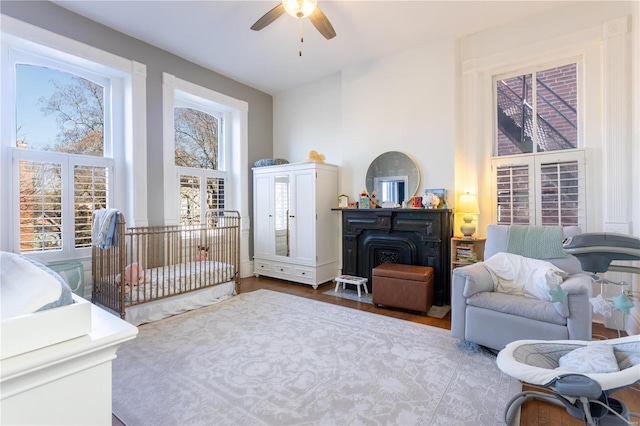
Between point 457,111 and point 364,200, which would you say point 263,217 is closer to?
point 364,200

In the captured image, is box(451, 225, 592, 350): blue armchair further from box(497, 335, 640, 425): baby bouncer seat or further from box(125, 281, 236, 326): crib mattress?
box(125, 281, 236, 326): crib mattress

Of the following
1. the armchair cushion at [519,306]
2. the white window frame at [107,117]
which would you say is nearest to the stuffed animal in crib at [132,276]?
the white window frame at [107,117]

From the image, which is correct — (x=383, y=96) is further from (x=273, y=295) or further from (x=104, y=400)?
(x=104, y=400)

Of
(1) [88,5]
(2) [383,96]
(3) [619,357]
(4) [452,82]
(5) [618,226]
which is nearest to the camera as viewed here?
(3) [619,357]

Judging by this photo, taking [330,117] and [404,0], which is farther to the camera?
[330,117]

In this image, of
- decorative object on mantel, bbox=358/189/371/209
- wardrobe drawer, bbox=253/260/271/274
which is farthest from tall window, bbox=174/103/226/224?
decorative object on mantel, bbox=358/189/371/209

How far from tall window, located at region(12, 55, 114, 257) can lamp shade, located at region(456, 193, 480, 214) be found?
411 cm

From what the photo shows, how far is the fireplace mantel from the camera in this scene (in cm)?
352

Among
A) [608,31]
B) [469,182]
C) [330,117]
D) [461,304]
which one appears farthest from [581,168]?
[330,117]

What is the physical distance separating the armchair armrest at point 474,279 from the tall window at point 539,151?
4.60 ft

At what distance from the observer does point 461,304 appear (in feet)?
7.97

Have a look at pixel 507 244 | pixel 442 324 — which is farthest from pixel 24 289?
pixel 507 244

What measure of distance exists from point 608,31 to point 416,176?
2.20 m

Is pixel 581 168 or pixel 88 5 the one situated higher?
pixel 88 5
